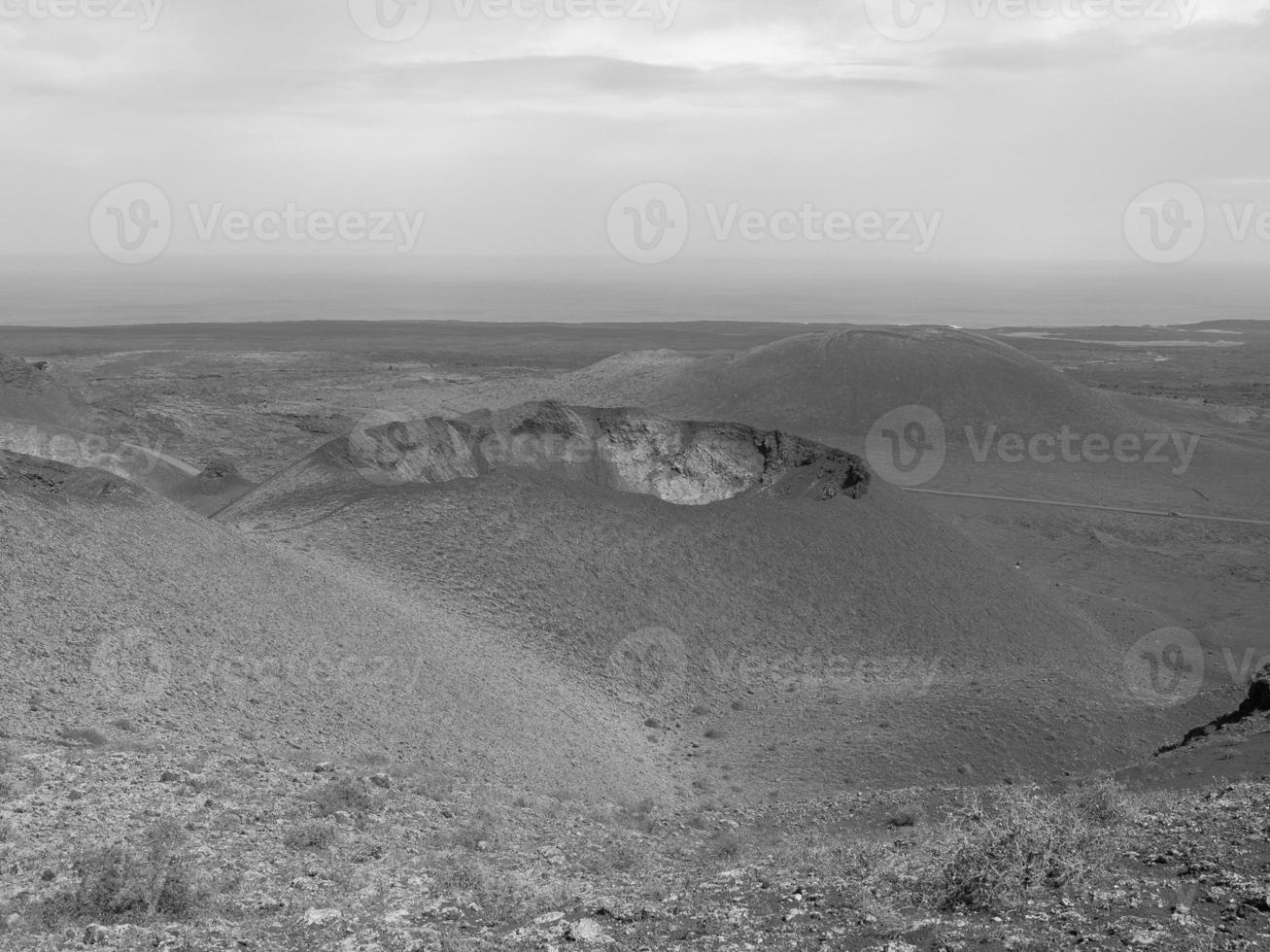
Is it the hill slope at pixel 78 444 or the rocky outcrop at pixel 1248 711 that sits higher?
the hill slope at pixel 78 444

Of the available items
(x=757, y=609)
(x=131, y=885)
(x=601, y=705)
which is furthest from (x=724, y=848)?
(x=757, y=609)

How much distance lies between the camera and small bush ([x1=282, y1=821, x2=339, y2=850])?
8.80 metres

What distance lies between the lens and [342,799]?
9.82m

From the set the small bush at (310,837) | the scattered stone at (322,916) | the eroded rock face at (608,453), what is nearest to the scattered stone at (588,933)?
the scattered stone at (322,916)

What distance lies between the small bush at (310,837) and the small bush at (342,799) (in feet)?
1.50

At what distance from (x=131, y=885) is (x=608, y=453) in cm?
1523

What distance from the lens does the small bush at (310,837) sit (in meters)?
8.80

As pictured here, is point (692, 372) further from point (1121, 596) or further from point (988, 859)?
point (988, 859)

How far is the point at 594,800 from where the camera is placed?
39.0 feet

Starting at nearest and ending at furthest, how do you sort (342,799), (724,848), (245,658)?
(342,799) → (724,848) → (245,658)

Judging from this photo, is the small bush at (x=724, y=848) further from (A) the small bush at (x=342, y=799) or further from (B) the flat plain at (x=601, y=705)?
(A) the small bush at (x=342, y=799)

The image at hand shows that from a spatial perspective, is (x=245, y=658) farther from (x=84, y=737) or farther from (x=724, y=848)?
(x=724, y=848)

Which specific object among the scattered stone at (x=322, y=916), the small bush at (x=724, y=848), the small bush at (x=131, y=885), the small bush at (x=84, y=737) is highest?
the small bush at (x=84, y=737)

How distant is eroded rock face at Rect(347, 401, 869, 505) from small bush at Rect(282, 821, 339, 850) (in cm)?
1081
